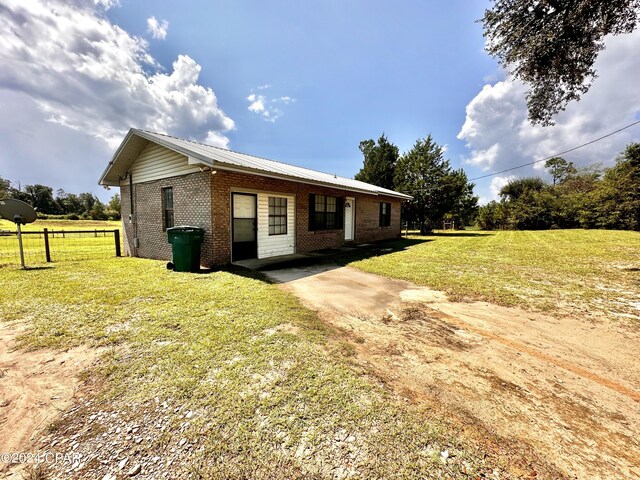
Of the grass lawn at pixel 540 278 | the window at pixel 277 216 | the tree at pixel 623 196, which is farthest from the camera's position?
the tree at pixel 623 196

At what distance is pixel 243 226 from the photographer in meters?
8.18

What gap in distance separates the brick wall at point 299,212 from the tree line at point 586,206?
19.5m

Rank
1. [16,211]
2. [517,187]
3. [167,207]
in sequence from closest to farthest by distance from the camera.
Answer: [16,211], [167,207], [517,187]

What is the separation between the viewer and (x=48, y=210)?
267 ft

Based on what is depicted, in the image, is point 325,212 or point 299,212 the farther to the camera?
point 325,212

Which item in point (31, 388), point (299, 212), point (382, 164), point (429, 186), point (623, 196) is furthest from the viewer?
point (382, 164)

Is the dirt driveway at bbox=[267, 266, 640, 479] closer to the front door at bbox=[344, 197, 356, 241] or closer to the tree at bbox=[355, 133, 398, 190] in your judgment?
the front door at bbox=[344, 197, 356, 241]

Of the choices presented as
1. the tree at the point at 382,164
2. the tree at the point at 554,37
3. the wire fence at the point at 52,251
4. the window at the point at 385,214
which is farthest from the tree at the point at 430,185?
the wire fence at the point at 52,251

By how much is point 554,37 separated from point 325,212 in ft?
26.7

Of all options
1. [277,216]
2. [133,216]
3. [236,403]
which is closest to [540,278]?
[236,403]

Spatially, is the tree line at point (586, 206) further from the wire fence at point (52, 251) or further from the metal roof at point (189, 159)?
the wire fence at point (52, 251)

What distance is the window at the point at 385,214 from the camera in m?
16.0

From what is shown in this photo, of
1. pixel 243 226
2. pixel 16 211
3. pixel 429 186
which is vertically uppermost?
pixel 429 186

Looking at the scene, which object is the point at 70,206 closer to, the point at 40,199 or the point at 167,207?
the point at 40,199
